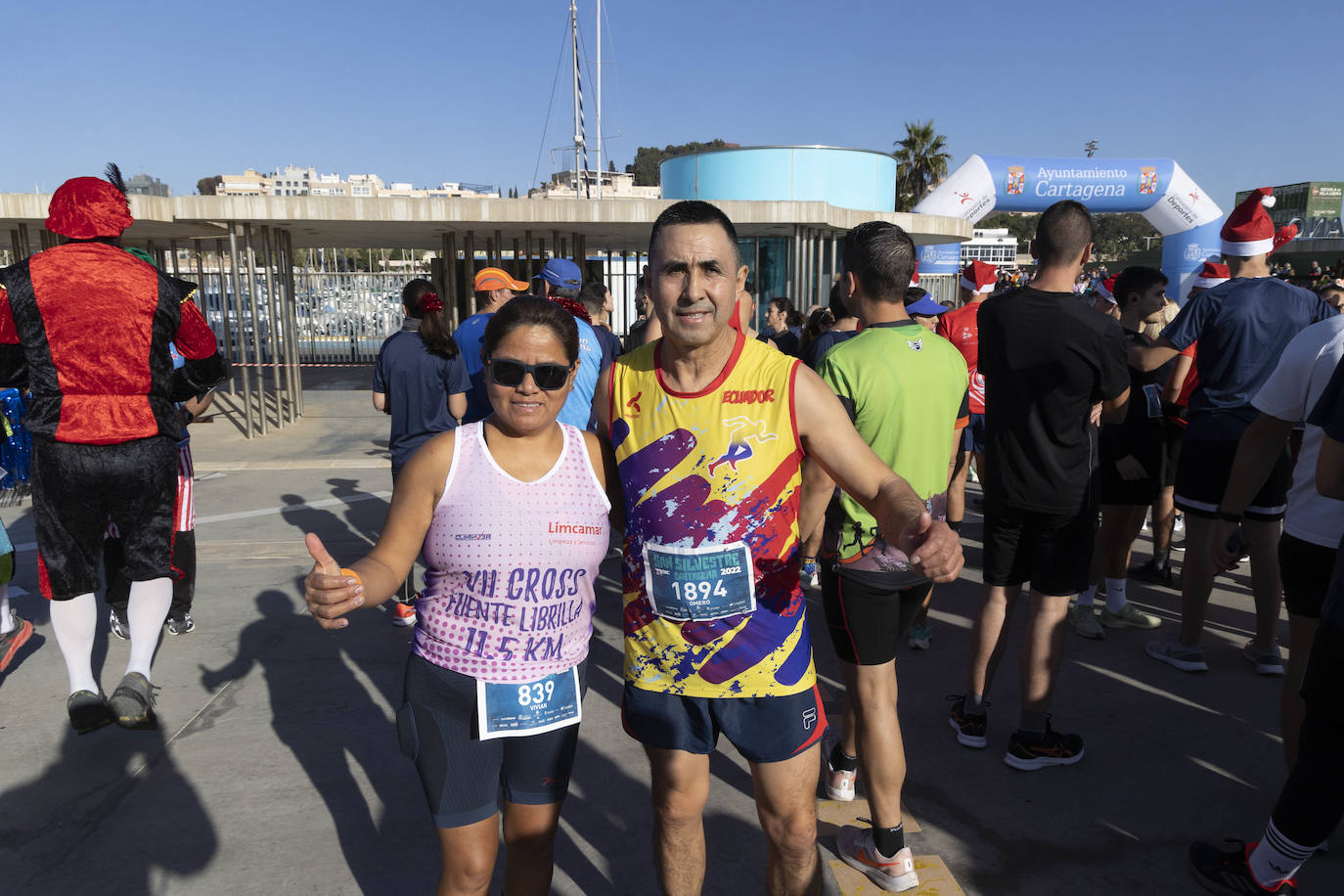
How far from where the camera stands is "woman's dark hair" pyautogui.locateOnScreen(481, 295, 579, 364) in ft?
6.72

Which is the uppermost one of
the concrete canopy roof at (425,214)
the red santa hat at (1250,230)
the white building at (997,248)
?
the white building at (997,248)

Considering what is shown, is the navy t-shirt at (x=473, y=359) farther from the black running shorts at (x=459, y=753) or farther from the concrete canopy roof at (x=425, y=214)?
the concrete canopy roof at (x=425, y=214)

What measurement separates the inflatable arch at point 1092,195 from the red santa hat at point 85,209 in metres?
19.2

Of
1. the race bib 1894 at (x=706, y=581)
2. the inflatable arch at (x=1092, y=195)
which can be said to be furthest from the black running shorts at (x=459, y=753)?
the inflatable arch at (x=1092, y=195)

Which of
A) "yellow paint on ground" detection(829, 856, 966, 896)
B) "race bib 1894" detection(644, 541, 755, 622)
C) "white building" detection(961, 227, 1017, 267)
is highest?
"white building" detection(961, 227, 1017, 267)

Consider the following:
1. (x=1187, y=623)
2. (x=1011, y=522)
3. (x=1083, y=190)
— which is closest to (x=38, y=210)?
(x=1011, y=522)

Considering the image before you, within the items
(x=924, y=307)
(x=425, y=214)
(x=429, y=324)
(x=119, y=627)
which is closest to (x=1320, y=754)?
(x=924, y=307)

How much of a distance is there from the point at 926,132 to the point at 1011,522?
4409cm

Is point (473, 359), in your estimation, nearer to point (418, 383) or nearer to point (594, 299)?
point (418, 383)

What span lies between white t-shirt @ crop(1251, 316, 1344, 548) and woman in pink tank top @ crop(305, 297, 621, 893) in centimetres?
246

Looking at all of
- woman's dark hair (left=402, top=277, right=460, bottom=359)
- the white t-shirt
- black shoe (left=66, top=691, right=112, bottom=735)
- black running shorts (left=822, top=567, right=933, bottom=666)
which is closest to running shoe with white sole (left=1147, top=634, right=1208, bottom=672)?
the white t-shirt

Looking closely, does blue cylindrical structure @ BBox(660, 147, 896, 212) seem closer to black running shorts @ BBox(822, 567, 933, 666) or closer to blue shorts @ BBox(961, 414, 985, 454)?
blue shorts @ BBox(961, 414, 985, 454)

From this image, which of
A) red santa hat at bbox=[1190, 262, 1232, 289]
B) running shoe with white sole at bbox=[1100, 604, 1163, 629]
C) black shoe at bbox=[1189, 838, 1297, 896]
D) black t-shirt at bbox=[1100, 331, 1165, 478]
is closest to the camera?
black shoe at bbox=[1189, 838, 1297, 896]

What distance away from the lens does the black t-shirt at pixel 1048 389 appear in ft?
10.3
